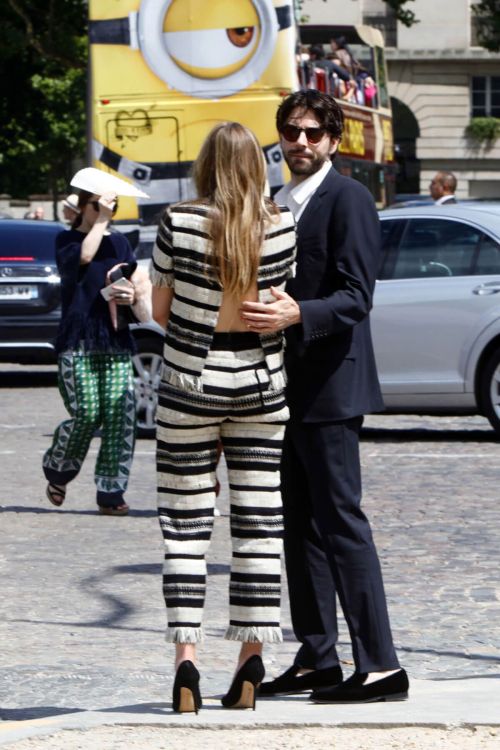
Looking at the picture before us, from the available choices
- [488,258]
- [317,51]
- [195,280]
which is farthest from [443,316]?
[317,51]

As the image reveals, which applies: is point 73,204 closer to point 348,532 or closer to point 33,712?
point 33,712

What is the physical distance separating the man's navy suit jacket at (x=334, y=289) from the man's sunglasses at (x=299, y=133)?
0.37 ft

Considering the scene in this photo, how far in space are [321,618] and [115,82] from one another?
549 inches

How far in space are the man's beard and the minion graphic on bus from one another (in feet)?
41.4

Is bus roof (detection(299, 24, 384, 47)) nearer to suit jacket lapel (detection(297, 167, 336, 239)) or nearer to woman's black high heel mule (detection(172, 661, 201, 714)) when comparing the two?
suit jacket lapel (detection(297, 167, 336, 239))

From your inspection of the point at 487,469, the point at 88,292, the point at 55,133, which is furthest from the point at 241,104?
the point at 55,133

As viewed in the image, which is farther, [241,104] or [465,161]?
[465,161]

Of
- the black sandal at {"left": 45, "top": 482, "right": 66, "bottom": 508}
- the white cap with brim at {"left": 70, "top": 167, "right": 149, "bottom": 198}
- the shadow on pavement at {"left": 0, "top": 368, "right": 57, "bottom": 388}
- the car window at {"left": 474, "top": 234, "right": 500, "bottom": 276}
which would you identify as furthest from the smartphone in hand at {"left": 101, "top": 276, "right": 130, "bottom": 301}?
the shadow on pavement at {"left": 0, "top": 368, "right": 57, "bottom": 388}

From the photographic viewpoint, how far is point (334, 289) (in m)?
4.95

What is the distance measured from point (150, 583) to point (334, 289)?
2818mm

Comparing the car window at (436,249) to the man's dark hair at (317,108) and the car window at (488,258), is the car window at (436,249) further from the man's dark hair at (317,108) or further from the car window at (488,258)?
the man's dark hair at (317,108)

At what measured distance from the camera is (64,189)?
58.6 meters

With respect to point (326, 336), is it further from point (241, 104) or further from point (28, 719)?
point (241, 104)

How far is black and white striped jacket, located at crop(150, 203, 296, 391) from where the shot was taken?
4.79 m
